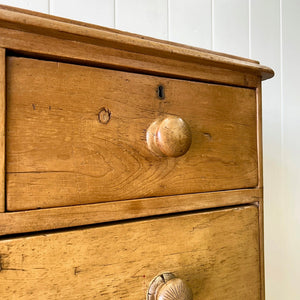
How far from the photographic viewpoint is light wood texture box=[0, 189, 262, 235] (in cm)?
30

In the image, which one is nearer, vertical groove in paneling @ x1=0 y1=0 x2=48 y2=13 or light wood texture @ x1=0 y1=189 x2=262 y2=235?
light wood texture @ x1=0 y1=189 x2=262 y2=235

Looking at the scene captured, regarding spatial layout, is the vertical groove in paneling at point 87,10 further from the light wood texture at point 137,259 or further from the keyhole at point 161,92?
the light wood texture at point 137,259

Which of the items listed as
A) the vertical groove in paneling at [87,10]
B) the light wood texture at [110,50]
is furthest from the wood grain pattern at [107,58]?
the vertical groove in paneling at [87,10]

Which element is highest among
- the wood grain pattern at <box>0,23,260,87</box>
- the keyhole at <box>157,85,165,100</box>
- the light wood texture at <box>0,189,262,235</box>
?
the wood grain pattern at <box>0,23,260,87</box>

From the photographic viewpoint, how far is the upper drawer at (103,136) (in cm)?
31

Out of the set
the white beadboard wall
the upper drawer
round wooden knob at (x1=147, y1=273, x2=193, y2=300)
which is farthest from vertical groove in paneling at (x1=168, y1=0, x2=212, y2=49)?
round wooden knob at (x1=147, y1=273, x2=193, y2=300)

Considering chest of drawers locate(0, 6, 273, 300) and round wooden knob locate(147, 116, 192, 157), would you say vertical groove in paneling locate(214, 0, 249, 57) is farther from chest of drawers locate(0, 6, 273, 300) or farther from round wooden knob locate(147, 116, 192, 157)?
round wooden knob locate(147, 116, 192, 157)

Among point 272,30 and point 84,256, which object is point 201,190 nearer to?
point 84,256

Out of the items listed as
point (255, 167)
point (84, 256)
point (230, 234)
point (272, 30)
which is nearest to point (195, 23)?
point (272, 30)

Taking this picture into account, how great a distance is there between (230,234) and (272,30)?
836 mm

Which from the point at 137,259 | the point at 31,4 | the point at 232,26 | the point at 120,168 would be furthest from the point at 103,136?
the point at 232,26

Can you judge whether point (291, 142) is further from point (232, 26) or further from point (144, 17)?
point (144, 17)

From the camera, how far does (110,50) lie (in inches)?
14.0

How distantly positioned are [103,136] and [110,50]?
11cm
